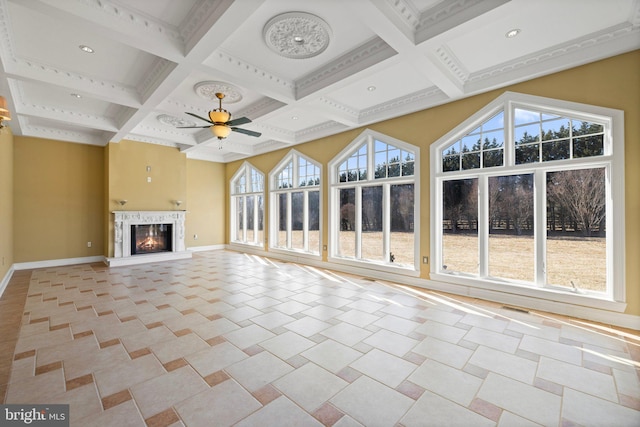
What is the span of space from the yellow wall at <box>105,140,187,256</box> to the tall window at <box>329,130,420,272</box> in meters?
4.94

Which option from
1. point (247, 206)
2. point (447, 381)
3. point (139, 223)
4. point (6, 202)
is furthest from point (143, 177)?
point (447, 381)

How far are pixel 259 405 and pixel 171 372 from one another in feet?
3.07

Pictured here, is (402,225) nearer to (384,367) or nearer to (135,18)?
(384,367)

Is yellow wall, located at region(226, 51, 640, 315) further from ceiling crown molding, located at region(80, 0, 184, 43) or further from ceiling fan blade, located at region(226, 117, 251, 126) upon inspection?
ceiling crown molding, located at region(80, 0, 184, 43)

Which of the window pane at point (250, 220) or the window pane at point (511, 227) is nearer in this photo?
the window pane at point (511, 227)

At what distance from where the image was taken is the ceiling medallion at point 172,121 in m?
6.10

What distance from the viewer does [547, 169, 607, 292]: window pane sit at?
3.64 meters

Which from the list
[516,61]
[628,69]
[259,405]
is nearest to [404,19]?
[516,61]

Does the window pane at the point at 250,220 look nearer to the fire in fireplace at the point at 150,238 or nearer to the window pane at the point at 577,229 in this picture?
the fire in fireplace at the point at 150,238

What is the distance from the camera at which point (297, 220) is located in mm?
7930

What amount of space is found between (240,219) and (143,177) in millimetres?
3295

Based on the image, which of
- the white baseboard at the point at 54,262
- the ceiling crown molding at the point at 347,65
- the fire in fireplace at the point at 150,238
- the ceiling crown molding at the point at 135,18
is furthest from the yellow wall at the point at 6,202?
the ceiling crown molding at the point at 347,65

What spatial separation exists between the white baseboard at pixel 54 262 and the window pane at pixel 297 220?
17.4 ft

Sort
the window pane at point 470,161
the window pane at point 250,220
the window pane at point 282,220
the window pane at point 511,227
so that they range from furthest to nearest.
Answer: the window pane at point 250,220 → the window pane at point 282,220 → the window pane at point 470,161 → the window pane at point 511,227
